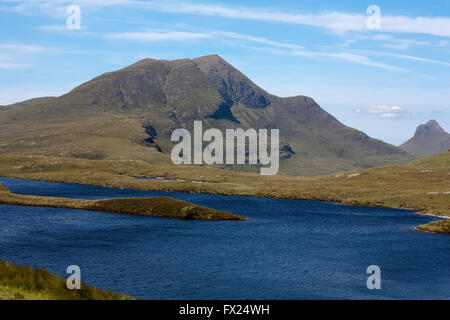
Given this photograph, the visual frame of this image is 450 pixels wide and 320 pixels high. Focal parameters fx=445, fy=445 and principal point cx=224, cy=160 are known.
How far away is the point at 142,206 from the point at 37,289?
82669 mm

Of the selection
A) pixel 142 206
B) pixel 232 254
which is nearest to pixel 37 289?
pixel 232 254

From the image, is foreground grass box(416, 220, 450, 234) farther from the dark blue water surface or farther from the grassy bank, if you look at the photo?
the grassy bank

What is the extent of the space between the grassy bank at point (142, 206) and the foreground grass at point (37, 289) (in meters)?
73.1

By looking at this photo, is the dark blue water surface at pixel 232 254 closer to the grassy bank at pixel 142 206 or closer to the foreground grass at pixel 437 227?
the foreground grass at pixel 437 227

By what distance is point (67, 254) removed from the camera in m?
66.6

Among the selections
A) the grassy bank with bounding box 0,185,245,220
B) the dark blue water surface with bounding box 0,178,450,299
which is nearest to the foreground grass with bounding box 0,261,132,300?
the dark blue water surface with bounding box 0,178,450,299

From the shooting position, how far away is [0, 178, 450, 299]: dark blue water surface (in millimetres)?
54562

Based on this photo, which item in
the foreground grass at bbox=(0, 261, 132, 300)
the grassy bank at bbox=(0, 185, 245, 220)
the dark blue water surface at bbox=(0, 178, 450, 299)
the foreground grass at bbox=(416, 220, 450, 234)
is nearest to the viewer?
the foreground grass at bbox=(0, 261, 132, 300)

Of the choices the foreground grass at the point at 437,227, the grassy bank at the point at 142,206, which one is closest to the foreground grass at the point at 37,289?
the grassy bank at the point at 142,206

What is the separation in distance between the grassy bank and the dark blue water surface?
15.8 feet
